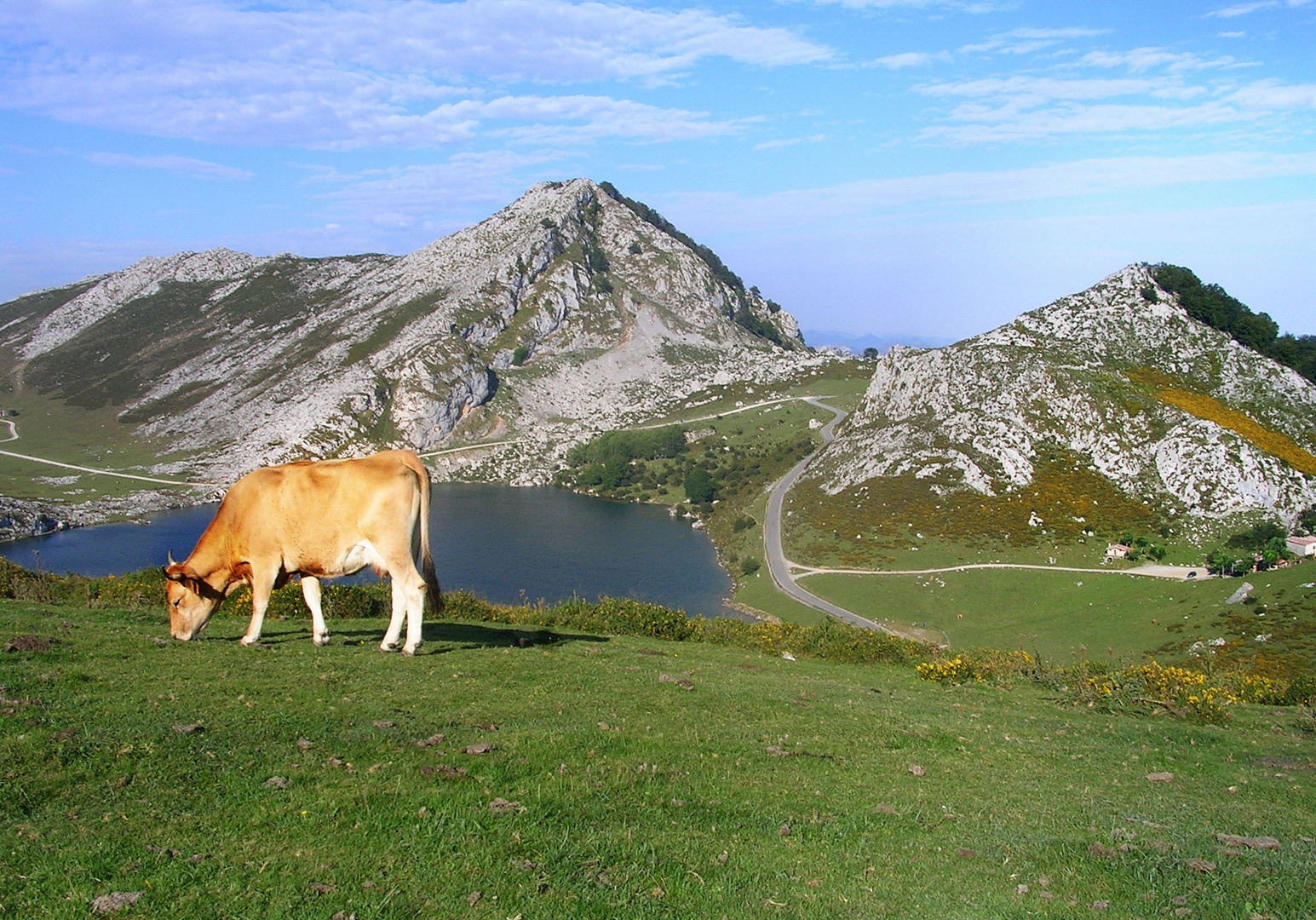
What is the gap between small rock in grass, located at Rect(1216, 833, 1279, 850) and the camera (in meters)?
8.29

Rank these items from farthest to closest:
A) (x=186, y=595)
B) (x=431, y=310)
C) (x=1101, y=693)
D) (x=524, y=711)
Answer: (x=431, y=310), (x=1101, y=693), (x=186, y=595), (x=524, y=711)

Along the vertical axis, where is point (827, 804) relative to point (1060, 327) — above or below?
below

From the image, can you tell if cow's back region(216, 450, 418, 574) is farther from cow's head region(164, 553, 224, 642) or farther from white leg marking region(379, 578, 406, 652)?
white leg marking region(379, 578, 406, 652)

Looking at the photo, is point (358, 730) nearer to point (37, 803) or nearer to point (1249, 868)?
point (37, 803)

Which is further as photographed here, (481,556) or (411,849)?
(481,556)

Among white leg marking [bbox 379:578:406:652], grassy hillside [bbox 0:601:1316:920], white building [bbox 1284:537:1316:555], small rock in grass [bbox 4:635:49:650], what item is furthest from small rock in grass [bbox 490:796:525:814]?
white building [bbox 1284:537:1316:555]

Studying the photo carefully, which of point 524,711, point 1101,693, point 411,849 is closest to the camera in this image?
point 411,849

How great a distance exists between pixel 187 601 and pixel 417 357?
5566 inches

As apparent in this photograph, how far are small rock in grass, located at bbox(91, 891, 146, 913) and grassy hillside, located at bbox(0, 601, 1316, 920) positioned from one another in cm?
6

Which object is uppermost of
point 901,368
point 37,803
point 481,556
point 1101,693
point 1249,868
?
point 901,368

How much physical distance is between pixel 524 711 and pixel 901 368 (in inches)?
3257

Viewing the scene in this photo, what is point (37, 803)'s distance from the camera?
652 cm

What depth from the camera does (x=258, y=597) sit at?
13227mm

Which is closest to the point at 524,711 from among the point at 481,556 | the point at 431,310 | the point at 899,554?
the point at 899,554
